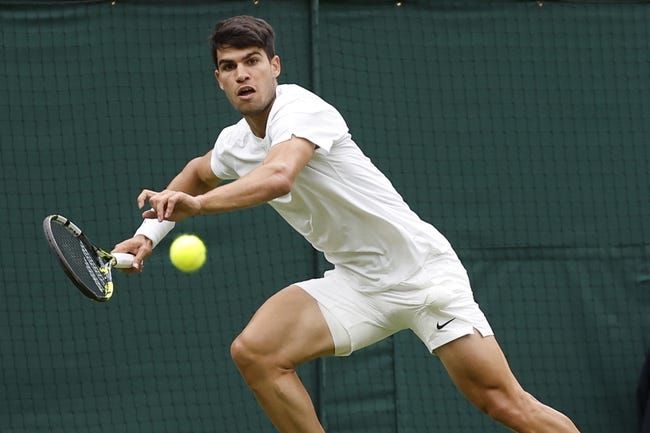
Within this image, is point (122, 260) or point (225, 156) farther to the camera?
point (225, 156)

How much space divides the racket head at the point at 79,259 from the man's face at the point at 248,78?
77 centimetres

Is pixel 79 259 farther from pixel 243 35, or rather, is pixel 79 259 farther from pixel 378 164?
pixel 378 164

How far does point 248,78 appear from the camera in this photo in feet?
15.3

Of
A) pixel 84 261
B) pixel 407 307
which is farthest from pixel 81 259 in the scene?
pixel 407 307

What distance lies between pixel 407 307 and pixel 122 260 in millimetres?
1107

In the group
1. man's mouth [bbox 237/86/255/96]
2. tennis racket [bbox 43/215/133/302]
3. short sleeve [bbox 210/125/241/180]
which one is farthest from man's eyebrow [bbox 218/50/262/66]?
tennis racket [bbox 43/215/133/302]

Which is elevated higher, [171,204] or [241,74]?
[241,74]

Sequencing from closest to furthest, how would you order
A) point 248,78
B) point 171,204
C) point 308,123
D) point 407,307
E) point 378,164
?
point 171,204, point 308,123, point 248,78, point 407,307, point 378,164

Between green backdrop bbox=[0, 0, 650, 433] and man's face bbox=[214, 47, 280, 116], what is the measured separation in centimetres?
208

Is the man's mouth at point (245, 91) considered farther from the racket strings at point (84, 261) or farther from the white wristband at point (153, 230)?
the racket strings at point (84, 261)

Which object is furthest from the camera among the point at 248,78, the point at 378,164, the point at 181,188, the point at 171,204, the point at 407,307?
the point at 378,164

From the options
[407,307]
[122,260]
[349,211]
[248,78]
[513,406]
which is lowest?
[513,406]

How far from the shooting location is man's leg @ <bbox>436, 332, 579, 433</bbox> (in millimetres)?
4680

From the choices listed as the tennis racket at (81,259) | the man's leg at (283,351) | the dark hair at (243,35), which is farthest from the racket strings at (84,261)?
the dark hair at (243,35)
